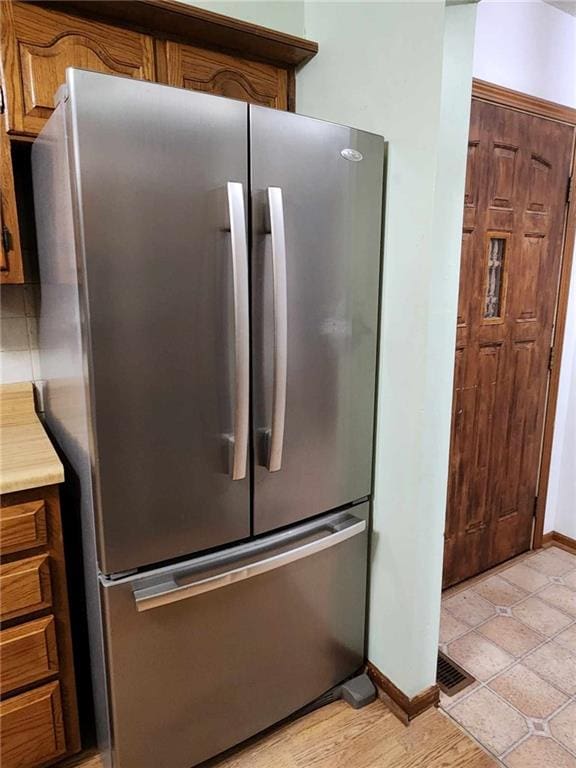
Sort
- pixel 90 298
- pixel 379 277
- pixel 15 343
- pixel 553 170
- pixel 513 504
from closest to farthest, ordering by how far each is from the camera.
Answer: pixel 90 298, pixel 379 277, pixel 15 343, pixel 553 170, pixel 513 504

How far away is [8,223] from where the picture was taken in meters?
1.43

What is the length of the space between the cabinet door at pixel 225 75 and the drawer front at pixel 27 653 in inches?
62.5

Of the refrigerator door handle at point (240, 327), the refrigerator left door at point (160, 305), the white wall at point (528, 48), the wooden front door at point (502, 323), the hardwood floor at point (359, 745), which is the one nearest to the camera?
the refrigerator left door at point (160, 305)

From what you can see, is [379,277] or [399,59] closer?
[399,59]

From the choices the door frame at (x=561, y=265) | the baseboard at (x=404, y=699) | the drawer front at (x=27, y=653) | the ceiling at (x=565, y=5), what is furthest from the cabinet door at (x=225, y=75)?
the baseboard at (x=404, y=699)

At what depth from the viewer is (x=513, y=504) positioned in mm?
2535

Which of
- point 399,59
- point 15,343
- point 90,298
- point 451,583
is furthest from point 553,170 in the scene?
point 15,343

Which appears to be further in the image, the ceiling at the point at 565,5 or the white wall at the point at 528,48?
the ceiling at the point at 565,5

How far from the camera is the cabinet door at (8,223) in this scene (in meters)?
1.37

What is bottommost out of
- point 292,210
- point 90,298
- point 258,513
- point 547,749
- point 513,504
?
point 547,749

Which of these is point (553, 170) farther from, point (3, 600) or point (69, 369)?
point (3, 600)

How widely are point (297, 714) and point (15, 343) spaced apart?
156cm

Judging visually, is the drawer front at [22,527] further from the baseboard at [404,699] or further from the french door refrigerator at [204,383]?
the baseboard at [404,699]

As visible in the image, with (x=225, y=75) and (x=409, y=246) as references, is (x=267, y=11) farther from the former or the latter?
(x=409, y=246)
